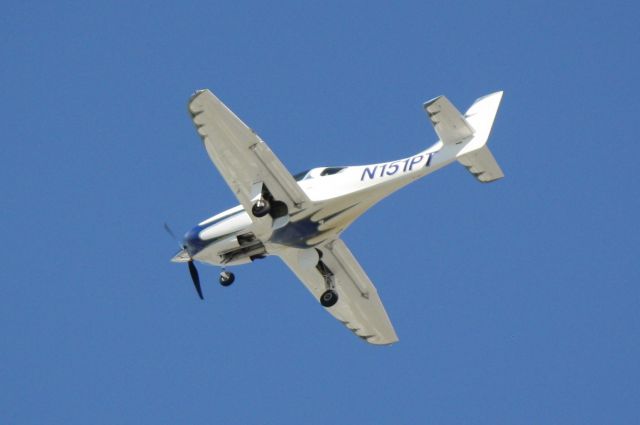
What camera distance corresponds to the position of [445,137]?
80.4 feet

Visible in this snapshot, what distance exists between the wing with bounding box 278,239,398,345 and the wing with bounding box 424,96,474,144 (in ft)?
14.7

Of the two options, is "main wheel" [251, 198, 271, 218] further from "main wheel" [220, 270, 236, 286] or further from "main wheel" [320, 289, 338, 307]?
"main wheel" [220, 270, 236, 286]

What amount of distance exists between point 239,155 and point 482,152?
16.9 feet

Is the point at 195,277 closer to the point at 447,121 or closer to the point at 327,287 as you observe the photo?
the point at 327,287

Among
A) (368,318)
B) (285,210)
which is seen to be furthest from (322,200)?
(368,318)

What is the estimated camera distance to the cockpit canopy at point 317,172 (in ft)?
84.7

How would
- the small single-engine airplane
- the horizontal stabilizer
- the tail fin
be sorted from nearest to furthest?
the small single-engine airplane → the tail fin → the horizontal stabilizer

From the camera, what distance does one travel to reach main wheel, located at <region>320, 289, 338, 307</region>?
27312 millimetres

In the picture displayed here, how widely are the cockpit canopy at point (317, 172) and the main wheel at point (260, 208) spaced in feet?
3.88

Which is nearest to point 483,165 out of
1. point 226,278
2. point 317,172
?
point 317,172

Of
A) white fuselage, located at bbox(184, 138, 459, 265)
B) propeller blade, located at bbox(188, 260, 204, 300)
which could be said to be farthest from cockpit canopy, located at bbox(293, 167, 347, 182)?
propeller blade, located at bbox(188, 260, 204, 300)

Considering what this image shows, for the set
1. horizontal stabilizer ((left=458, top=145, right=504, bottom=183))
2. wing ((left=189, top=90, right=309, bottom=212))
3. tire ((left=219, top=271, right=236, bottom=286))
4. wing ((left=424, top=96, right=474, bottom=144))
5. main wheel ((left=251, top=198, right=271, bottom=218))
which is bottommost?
horizontal stabilizer ((left=458, top=145, right=504, bottom=183))

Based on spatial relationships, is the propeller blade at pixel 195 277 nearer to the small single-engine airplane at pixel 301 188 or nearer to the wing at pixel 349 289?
the small single-engine airplane at pixel 301 188

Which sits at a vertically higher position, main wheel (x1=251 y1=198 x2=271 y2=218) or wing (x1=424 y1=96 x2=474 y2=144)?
main wheel (x1=251 y1=198 x2=271 y2=218)
